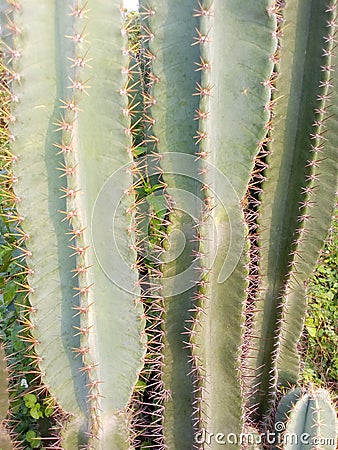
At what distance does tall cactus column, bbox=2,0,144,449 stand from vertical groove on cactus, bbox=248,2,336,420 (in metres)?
0.71

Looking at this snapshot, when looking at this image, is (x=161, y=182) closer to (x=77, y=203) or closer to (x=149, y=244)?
(x=149, y=244)

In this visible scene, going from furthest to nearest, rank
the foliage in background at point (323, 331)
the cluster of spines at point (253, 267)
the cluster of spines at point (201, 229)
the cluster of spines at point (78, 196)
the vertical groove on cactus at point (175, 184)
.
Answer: the foliage in background at point (323, 331) < the cluster of spines at point (253, 267) < the vertical groove on cactus at point (175, 184) < the cluster of spines at point (201, 229) < the cluster of spines at point (78, 196)

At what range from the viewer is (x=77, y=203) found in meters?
1.61

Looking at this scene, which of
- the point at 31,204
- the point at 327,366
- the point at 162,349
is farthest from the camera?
the point at 327,366

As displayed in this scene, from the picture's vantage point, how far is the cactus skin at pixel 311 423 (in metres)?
2.03

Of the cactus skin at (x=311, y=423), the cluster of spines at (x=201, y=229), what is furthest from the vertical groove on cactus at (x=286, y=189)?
the cluster of spines at (x=201, y=229)

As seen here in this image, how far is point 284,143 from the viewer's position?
2145 mm

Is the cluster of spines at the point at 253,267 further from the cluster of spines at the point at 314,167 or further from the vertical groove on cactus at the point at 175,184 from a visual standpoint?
the vertical groove on cactus at the point at 175,184

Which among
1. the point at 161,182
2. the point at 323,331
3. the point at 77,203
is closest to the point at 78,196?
the point at 77,203

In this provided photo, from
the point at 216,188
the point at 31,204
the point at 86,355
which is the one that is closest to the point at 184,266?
the point at 216,188

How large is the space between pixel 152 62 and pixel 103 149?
39cm

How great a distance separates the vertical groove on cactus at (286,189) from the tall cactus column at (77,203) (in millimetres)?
712

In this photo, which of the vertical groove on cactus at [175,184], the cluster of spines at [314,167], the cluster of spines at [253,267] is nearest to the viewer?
the vertical groove on cactus at [175,184]

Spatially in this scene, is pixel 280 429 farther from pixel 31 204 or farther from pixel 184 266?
pixel 31 204
